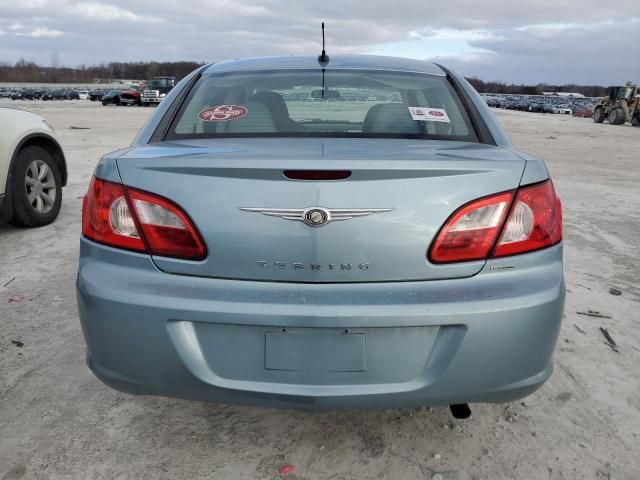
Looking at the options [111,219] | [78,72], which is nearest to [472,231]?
[111,219]

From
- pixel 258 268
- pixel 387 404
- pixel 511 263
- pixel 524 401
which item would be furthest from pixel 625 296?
pixel 258 268

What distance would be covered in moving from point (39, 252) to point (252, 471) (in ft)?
11.7

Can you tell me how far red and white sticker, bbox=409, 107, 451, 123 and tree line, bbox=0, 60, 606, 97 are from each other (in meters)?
141

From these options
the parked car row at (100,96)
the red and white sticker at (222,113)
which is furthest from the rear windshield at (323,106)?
the parked car row at (100,96)

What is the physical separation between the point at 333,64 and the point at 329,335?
70.1 inches

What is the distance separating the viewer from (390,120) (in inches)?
96.4

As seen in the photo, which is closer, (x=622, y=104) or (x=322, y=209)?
(x=322, y=209)

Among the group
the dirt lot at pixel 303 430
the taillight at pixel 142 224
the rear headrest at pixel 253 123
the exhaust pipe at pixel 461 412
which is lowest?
the dirt lot at pixel 303 430

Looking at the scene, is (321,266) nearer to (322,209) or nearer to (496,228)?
(322,209)

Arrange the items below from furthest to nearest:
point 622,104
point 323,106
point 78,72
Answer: point 78,72
point 622,104
point 323,106

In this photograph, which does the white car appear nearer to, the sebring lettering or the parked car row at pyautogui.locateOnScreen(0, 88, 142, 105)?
the sebring lettering

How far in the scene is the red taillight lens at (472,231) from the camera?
5.91 ft

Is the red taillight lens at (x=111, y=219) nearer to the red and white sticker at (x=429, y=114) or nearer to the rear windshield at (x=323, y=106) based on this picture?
the rear windshield at (x=323, y=106)

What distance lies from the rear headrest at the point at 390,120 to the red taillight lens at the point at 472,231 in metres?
0.63
